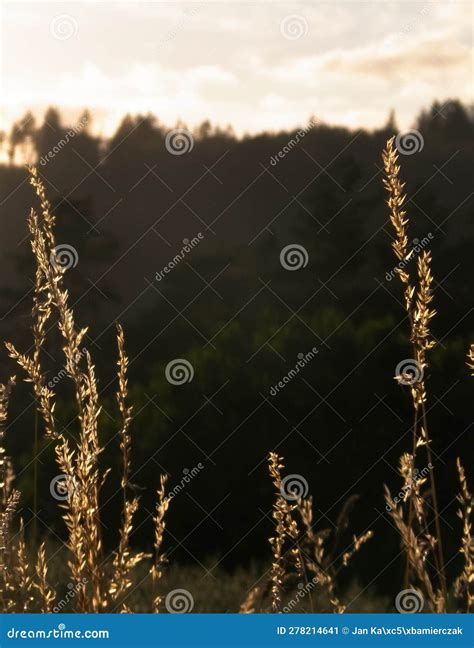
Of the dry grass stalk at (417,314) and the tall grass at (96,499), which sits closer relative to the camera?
the tall grass at (96,499)

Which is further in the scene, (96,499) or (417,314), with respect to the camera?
(417,314)

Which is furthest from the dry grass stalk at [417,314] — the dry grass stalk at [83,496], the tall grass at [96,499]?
the dry grass stalk at [83,496]

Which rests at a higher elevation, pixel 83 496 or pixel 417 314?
pixel 417 314

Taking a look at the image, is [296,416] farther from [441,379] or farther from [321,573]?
[321,573]

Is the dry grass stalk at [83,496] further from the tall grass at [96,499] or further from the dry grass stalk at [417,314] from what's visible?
the dry grass stalk at [417,314]

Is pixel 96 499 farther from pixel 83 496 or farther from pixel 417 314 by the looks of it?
pixel 417 314

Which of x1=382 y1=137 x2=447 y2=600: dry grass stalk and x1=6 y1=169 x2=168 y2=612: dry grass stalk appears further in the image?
x1=382 y1=137 x2=447 y2=600: dry grass stalk

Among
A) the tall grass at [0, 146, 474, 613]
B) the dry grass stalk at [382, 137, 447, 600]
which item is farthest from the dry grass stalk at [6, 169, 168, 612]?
the dry grass stalk at [382, 137, 447, 600]

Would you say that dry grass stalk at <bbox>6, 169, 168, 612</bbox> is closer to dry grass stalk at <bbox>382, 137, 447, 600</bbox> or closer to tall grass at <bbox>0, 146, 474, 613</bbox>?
A: tall grass at <bbox>0, 146, 474, 613</bbox>

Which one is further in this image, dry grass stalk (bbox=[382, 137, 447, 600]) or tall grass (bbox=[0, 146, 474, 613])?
dry grass stalk (bbox=[382, 137, 447, 600])

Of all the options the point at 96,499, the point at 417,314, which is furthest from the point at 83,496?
the point at 417,314

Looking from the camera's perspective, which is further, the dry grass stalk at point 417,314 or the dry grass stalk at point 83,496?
the dry grass stalk at point 417,314

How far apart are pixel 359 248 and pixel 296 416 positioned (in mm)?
2207
